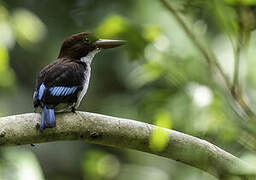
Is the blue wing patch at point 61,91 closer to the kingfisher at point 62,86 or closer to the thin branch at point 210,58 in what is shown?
the kingfisher at point 62,86

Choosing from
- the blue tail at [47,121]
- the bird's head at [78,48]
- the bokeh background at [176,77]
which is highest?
the bokeh background at [176,77]

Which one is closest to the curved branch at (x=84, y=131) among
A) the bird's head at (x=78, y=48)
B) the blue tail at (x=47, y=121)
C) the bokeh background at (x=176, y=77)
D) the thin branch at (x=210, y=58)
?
the blue tail at (x=47, y=121)

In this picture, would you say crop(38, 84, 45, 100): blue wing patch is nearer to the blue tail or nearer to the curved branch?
the blue tail

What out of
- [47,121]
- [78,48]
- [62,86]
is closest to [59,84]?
[62,86]

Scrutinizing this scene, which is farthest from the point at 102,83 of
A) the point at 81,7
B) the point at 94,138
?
the point at 81,7

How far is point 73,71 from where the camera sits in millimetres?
3402

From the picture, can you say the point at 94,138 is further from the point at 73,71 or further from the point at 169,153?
the point at 73,71

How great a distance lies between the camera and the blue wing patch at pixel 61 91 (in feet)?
10.5

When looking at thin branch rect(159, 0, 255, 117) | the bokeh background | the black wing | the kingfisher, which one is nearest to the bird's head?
the kingfisher

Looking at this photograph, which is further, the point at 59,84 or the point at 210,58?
the point at 59,84

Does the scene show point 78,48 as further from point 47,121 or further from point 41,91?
point 47,121

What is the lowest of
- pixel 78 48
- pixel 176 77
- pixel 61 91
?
pixel 61 91

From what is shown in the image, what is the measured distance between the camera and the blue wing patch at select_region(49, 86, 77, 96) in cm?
320

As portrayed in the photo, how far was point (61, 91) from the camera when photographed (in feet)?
10.6
